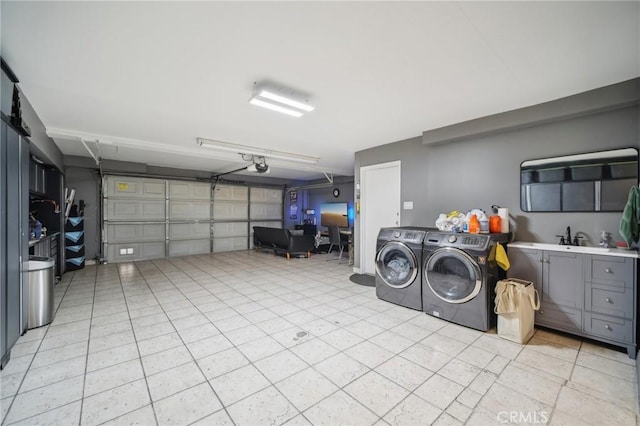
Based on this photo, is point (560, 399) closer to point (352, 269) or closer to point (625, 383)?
point (625, 383)

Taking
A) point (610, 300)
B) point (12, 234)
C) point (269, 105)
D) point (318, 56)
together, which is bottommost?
point (610, 300)

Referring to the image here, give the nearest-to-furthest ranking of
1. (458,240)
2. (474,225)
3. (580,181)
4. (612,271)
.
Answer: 1. (612,271)
2. (580,181)
3. (458,240)
4. (474,225)

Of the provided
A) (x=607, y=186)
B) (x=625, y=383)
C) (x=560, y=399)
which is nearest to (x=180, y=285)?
(x=560, y=399)

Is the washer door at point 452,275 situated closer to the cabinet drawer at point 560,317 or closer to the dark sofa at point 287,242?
the cabinet drawer at point 560,317

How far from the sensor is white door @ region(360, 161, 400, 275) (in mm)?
4691

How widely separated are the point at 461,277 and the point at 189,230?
24.0 feet

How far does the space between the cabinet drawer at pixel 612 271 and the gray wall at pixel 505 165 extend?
47cm

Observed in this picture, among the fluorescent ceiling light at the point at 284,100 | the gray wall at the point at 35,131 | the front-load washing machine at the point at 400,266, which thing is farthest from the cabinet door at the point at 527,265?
the gray wall at the point at 35,131

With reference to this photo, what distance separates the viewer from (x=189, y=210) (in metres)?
7.71

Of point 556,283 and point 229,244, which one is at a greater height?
point 556,283

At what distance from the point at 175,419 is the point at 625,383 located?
3168mm

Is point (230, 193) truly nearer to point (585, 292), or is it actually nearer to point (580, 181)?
point (580, 181)

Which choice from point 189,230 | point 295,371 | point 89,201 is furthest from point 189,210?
point 295,371

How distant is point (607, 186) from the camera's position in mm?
Answer: 2643
